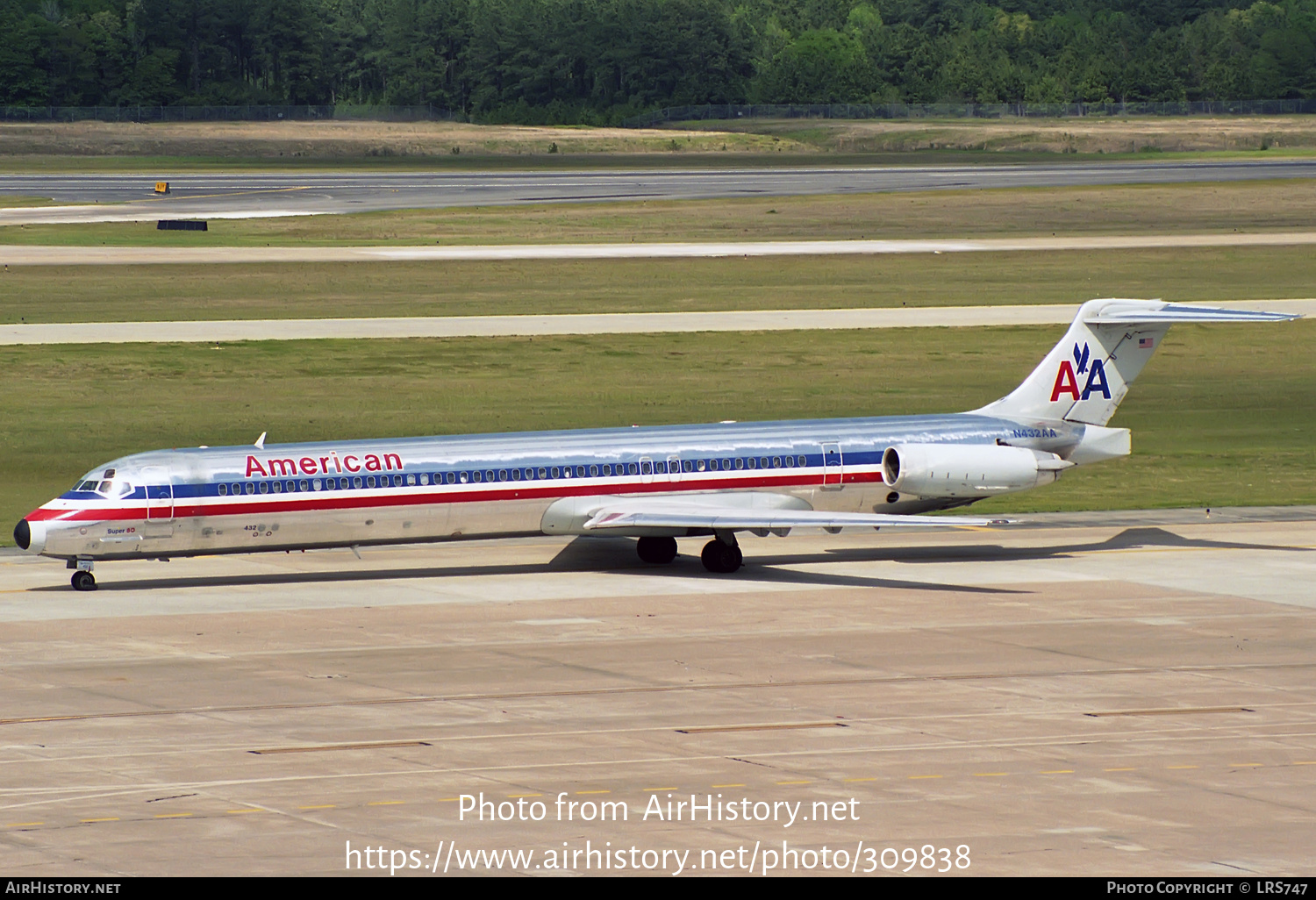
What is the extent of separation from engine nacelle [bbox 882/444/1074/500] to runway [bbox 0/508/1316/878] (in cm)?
187

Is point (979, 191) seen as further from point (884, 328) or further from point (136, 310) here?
point (136, 310)

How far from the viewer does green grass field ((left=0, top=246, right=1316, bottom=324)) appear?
83188mm

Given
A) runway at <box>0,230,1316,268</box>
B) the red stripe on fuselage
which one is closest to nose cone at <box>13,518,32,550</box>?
the red stripe on fuselage

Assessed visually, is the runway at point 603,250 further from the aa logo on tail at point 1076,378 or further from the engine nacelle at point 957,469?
the engine nacelle at point 957,469

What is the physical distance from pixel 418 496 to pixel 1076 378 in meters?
16.2

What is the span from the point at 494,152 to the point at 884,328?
110220mm

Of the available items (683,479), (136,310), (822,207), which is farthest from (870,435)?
(822,207)

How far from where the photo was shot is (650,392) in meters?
66.6

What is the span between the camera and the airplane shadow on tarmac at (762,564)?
40.5 metres

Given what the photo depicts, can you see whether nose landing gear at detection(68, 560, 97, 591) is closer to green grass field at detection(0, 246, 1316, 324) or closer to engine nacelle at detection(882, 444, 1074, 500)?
engine nacelle at detection(882, 444, 1074, 500)

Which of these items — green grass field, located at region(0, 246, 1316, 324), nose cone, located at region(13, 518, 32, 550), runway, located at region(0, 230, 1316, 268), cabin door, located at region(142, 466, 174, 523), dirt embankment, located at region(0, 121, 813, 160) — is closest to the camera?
nose cone, located at region(13, 518, 32, 550)

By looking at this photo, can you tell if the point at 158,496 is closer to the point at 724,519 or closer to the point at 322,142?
the point at 724,519

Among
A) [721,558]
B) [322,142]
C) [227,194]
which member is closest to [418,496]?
[721,558]
